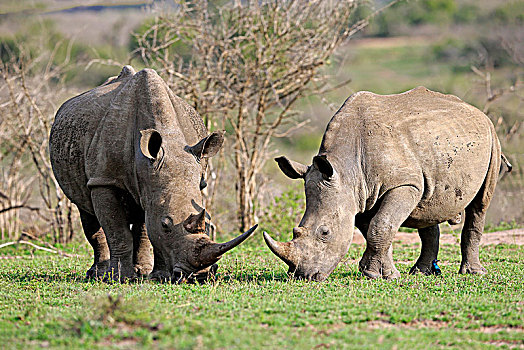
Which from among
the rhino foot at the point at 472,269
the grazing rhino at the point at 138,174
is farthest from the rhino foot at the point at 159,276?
the rhino foot at the point at 472,269

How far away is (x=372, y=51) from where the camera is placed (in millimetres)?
48344

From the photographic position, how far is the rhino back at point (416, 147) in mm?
8594

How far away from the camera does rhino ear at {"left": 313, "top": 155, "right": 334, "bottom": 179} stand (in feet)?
27.0

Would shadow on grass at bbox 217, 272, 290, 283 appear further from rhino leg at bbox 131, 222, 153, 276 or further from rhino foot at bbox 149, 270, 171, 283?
rhino leg at bbox 131, 222, 153, 276

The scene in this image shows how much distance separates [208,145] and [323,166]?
1.31 meters

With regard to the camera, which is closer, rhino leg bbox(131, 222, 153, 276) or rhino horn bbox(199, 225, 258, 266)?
rhino horn bbox(199, 225, 258, 266)

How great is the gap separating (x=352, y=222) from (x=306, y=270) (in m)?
0.77

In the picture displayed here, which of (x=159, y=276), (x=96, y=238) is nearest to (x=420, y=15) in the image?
(x=96, y=238)

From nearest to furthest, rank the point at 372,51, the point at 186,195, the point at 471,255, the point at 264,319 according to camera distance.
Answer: the point at 264,319
the point at 186,195
the point at 471,255
the point at 372,51

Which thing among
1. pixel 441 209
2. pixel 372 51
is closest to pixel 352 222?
pixel 441 209

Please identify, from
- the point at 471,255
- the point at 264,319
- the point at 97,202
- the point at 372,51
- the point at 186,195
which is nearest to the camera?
the point at 264,319

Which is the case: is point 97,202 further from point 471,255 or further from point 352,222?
point 471,255

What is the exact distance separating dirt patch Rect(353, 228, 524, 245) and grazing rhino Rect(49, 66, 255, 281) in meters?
5.50

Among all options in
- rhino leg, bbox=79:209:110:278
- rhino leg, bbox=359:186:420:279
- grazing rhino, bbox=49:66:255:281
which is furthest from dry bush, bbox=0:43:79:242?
rhino leg, bbox=359:186:420:279
